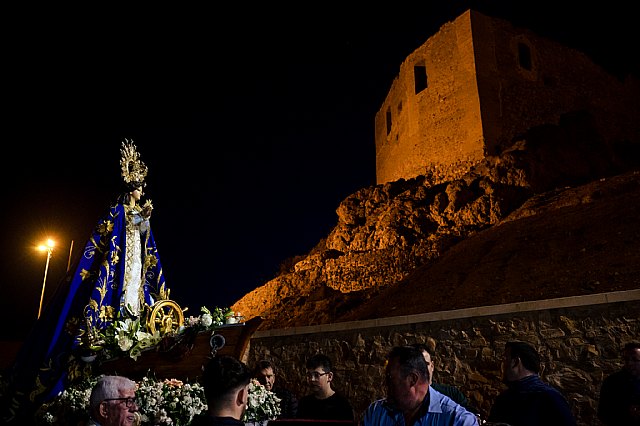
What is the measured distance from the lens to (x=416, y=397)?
2.62 metres

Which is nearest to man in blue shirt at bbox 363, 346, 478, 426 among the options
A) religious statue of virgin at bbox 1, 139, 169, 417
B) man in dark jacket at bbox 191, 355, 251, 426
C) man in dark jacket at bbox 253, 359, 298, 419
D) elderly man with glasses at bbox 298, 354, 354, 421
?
man in dark jacket at bbox 191, 355, 251, 426

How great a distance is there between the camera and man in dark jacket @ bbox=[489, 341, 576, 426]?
345 centimetres

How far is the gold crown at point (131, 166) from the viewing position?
696 cm

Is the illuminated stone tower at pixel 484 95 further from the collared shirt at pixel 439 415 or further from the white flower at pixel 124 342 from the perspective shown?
the collared shirt at pixel 439 415

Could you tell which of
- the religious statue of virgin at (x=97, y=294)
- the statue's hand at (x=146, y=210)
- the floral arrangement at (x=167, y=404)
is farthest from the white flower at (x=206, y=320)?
the statue's hand at (x=146, y=210)

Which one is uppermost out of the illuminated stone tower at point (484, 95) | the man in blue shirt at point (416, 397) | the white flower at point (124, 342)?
the illuminated stone tower at point (484, 95)

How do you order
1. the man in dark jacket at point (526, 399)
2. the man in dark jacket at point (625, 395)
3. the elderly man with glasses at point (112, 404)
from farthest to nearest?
the man in dark jacket at point (625, 395) < the man in dark jacket at point (526, 399) < the elderly man with glasses at point (112, 404)

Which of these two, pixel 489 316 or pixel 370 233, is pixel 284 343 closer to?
pixel 489 316

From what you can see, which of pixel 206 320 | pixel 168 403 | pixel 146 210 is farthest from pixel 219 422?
pixel 146 210

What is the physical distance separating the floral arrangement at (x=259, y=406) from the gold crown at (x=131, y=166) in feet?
12.7

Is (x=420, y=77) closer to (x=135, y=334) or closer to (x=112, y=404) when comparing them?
(x=135, y=334)

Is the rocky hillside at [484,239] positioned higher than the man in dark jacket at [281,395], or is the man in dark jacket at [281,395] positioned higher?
the rocky hillside at [484,239]

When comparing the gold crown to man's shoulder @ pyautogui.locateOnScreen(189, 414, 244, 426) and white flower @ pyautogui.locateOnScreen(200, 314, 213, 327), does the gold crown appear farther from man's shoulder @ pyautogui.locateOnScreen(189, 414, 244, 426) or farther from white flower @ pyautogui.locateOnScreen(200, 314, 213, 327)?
man's shoulder @ pyautogui.locateOnScreen(189, 414, 244, 426)

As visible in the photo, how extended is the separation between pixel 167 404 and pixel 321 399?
4.56 ft
